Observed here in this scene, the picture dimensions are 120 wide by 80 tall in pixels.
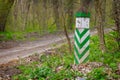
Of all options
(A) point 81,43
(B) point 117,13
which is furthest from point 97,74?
(B) point 117,13

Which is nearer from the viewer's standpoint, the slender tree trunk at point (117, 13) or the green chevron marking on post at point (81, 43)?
the green chevron marking on post at point (81, 43)

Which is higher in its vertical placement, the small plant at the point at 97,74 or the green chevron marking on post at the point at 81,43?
the green chevron marking on post at the point at 81,43

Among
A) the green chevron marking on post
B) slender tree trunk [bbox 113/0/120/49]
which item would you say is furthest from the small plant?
slender tree trunk [bbox 113/0/120/49]

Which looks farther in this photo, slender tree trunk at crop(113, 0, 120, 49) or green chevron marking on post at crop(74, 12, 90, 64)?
slender tree trunk at crop(113, 0, 120, 49)

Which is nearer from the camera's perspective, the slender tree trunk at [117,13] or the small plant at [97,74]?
the small plant at [97,74]

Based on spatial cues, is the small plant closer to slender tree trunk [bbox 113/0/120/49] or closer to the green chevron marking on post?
the green chevron marking on post

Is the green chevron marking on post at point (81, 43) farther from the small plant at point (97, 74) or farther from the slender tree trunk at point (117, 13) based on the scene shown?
the slender tree trunk at point (117, 13)

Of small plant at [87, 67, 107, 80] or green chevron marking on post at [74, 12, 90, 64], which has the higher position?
green chevron marking on post at [74, 12, 90, 64]

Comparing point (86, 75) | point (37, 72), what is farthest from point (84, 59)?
point (37, 72)

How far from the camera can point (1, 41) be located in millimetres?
21438

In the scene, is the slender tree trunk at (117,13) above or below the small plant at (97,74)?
above

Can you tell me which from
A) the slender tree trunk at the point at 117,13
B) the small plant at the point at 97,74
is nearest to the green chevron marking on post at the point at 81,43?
the small plant at the point at 97,74

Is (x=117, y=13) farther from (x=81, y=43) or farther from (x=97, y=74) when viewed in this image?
(x=97, y=74)

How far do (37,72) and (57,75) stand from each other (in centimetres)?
86
